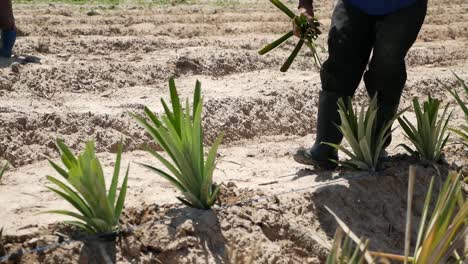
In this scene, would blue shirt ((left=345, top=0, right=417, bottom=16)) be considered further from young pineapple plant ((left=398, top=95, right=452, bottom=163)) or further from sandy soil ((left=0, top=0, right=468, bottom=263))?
sandy soil ((left=0, top=0, right=468, bottom=263))

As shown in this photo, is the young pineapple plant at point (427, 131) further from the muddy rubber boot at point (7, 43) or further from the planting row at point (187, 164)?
the muddy rubber boot at point (7, 43)

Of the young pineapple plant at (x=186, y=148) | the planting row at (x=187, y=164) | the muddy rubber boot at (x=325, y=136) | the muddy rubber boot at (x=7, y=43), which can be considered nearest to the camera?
the planting row at (x=187, y=164)

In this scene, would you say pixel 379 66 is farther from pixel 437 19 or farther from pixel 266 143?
pixel 437 19

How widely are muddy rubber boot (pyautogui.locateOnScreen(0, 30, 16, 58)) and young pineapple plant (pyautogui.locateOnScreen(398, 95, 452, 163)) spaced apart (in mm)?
3377

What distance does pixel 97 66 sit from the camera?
216 inches

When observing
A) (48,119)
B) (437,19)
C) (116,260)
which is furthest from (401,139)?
(437,19)

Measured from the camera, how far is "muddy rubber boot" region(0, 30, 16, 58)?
18.9 ft

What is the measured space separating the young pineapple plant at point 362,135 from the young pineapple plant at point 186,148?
2.36ft

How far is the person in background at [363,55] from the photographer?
3.46 m

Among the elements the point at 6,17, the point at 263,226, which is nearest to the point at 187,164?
the point at 263,226

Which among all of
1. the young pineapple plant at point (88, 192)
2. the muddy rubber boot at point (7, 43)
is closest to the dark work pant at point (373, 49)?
the young pineapple plant at point (88, 192)

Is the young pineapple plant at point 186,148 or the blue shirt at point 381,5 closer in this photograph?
the young pineapple plant at point 186,148

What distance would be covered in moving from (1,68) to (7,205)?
2.42m

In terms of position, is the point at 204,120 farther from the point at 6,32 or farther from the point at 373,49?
the point at 6,32
